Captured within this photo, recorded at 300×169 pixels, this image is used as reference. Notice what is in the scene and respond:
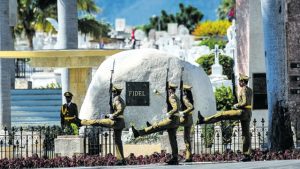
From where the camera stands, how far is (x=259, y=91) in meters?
29.0

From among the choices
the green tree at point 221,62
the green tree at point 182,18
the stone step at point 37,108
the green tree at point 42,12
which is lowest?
the stone step at point 37,108

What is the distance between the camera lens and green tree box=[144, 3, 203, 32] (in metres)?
130

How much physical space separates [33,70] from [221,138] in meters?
36.5

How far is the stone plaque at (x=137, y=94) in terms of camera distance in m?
29.8

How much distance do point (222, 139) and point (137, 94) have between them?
484cm

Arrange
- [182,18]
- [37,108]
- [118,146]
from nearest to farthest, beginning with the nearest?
[118,146] → [37,108] → [182,18]

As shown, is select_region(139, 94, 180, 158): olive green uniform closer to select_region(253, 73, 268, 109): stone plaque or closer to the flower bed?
the flower bed

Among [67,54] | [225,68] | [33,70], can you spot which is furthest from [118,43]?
[67,54]

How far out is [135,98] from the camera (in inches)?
1177

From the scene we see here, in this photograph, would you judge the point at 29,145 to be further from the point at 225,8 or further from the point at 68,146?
the point at 225,8

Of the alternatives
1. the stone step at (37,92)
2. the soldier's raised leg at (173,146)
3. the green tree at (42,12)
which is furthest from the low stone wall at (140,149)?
the green tree at (42,12)

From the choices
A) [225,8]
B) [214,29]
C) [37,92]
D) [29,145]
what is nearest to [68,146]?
[29,145]

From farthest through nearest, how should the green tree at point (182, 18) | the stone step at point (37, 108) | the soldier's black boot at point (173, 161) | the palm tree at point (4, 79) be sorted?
1. the green tree at point (182, 18)
2. the stone step at point (37, 108)
3. the palm tree at point (4, 79)
4. the soldier's black boot at point (173, 161)

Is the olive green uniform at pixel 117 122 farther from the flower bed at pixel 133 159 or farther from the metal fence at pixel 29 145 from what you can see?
the metal fence at pixel 29 145
